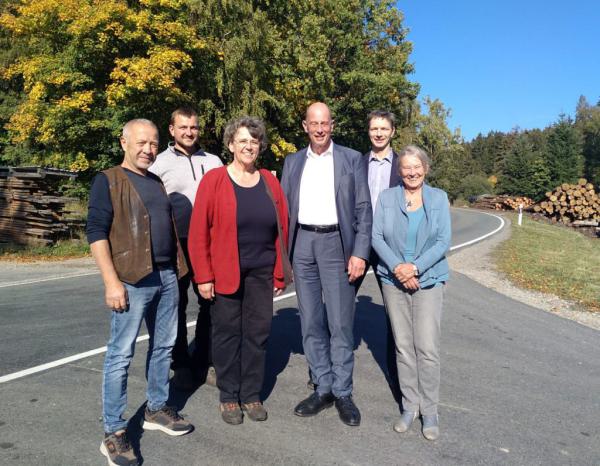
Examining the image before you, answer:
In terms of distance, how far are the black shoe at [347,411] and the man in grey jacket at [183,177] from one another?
116 cm

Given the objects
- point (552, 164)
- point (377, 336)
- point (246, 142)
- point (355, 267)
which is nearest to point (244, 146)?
point (246, 142)

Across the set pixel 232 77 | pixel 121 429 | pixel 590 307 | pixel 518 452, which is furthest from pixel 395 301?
pixel 232 77

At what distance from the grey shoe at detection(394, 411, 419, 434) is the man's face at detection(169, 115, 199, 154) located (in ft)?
8.52

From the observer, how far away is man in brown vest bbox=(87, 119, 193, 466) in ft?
8.97

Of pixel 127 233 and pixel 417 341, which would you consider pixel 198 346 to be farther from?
pixel 417 341

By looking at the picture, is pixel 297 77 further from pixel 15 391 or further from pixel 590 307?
pixel 15 391

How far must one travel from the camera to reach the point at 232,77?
1769 centimetres

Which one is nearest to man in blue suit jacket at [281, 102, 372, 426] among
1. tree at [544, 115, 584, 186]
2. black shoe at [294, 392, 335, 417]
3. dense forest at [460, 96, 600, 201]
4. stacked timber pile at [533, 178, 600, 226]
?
black shoe at [294, 392, 335, 417]

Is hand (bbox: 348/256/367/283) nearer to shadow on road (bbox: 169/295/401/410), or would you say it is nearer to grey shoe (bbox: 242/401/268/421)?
shadow on road (bbox: 169/295/401/410)

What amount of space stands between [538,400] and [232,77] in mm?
16101

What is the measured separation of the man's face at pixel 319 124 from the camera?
11.6 ft

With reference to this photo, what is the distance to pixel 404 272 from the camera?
10.7ft

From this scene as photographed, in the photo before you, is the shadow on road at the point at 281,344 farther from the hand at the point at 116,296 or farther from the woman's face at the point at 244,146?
the woman's face at the point at 244,146

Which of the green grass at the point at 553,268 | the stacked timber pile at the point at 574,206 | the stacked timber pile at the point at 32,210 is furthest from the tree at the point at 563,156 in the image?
the stacked timber pile at the point at 32,210
